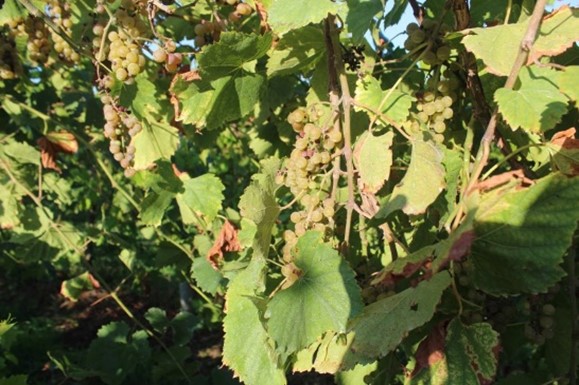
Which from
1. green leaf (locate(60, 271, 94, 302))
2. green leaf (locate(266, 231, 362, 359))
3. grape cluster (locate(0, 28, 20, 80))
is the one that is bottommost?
green leaf (locate(60, 271, 94, 302))

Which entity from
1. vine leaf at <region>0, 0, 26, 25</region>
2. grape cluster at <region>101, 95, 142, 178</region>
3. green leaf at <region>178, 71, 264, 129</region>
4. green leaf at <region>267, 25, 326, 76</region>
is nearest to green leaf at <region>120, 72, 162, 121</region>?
grape cluster at <region>101, 95, 142, 178</region>

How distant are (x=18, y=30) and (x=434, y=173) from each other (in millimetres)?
1621

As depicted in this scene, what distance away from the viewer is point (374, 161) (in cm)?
120

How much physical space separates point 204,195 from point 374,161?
892mm

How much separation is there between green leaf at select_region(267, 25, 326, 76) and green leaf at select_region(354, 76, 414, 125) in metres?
0.16

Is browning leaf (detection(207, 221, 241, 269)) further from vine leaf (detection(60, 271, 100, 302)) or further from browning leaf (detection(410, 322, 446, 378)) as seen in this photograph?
vine leaf (detection(60, 271, 100, 302))

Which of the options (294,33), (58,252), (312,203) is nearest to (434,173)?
(312,203)

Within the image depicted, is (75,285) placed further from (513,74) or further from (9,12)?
(513,74)

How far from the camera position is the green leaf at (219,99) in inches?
57.4

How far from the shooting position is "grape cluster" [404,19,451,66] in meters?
1.29

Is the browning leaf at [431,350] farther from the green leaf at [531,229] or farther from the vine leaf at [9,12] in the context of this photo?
the vine leaf at [9,12]

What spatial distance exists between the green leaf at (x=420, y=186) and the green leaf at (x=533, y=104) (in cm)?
15

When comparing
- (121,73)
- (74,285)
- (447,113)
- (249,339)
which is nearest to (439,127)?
(447,113)

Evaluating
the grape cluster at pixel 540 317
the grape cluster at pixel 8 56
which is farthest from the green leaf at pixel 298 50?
the grape cluster at pixel 8 56
